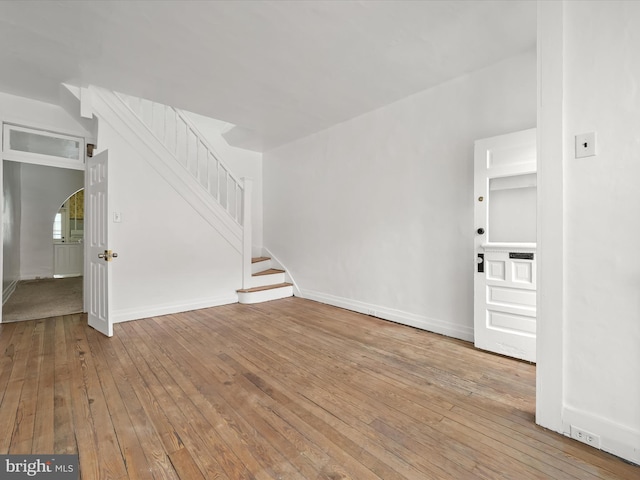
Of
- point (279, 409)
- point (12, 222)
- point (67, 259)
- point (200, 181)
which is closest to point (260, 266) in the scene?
point (200, 181)

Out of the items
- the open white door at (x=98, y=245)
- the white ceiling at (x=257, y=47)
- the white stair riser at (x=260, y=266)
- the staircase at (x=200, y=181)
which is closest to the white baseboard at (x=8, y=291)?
the open white door at (x=98, y=245)

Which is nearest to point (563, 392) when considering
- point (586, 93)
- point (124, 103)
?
point (586, 93)

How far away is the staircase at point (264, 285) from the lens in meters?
4.79

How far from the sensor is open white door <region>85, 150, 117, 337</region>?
11.0 feet

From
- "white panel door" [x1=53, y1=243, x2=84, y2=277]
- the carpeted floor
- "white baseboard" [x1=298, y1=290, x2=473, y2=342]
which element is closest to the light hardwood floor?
"white baseboard" [x1=298, y1=290, x2=473, y2=342]

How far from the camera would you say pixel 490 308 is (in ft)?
9.20

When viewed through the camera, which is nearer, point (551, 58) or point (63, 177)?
point (551, 58)

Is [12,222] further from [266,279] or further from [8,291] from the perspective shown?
[266,279]

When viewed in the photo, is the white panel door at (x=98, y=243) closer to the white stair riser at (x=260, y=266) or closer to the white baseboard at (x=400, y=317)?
the white stair riser at (x=260, y=266)

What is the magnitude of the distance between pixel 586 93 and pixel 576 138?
0.78ft

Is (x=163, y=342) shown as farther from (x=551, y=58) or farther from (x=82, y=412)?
(x=551, y=58)

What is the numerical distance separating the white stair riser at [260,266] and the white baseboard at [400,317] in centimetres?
119

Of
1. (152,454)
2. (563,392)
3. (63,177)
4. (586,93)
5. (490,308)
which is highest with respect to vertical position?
(63,177)

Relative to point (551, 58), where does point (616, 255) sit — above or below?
below
